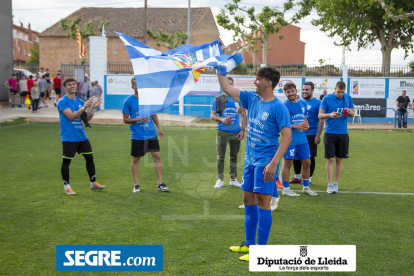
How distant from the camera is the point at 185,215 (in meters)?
5.76

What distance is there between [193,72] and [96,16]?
5676 centimetres

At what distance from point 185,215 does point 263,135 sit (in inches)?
87.1

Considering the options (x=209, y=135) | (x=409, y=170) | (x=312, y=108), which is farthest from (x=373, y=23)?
(x=312, y=108)

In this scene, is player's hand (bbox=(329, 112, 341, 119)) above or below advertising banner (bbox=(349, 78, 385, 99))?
below

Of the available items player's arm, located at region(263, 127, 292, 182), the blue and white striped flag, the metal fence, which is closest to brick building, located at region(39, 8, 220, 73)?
the metal fence

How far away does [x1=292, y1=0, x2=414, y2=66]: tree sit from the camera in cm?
3153

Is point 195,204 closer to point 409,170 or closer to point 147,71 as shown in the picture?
A: point 147,71

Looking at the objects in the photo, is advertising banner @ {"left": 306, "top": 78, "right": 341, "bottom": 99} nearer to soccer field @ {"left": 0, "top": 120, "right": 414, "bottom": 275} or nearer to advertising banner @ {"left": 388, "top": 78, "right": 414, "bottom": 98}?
advertising banner @ {"left": 388, "top": 78, "right": 414, "bottom": 98}

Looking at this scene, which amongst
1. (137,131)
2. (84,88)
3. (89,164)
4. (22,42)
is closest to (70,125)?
(89,164)

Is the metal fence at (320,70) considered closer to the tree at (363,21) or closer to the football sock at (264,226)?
the tree at (363,21)

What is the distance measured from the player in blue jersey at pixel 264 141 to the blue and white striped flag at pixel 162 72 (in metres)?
0.39

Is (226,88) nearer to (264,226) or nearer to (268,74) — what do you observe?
(268,74)

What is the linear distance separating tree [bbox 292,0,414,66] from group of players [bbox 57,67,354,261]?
26709mm

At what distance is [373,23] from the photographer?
3331 cm
